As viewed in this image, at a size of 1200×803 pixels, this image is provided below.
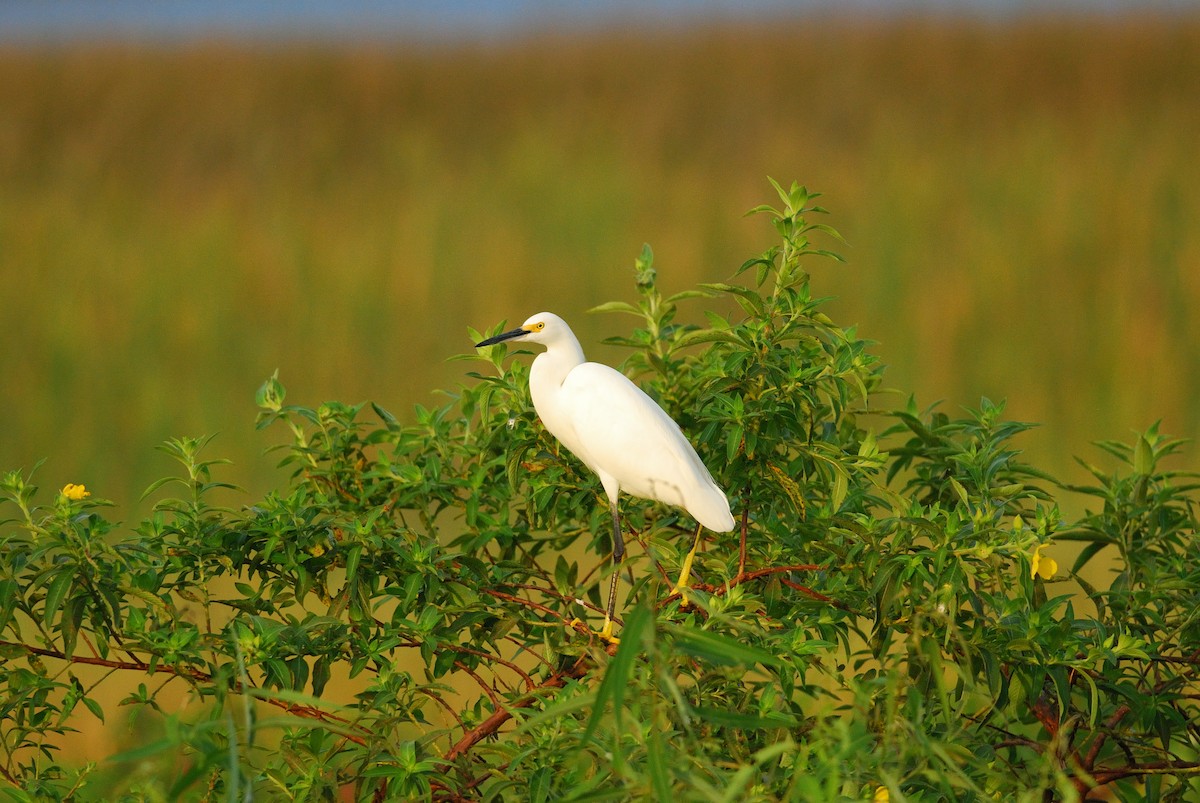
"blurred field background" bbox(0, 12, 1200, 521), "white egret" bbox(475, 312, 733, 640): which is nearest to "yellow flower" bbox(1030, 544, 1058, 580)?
"white egret" bbox(475, 312, 733, 640)

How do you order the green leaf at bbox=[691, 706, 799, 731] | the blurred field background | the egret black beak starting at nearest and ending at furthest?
the green leaf at bbox=[691, 706, 799, 731] < the egret black beak < the blurred field background

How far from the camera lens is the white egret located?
188cm

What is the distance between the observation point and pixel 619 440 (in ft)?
6.11

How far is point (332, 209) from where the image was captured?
8156 millimetres

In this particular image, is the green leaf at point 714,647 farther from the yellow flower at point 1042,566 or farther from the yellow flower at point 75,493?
the yellow flower at point 75,493

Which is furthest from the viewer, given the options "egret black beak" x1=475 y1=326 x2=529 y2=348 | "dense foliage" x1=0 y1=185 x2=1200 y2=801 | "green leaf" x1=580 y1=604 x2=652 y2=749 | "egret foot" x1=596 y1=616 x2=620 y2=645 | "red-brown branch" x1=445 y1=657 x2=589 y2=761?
"egret black beak" x1=475 y1=326 x2=529 y2=348

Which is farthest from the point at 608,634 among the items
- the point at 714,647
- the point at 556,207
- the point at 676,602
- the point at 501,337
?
the point at 556,207

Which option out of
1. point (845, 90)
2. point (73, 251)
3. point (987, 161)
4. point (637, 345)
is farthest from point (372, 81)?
point (637, 345)

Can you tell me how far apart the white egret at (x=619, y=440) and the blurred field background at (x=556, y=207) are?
3.65 meters

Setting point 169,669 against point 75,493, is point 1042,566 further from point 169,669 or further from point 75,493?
point 75,493

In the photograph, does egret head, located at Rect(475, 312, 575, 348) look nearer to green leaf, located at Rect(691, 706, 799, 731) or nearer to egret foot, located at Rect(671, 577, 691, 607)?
egret foot, located at Rect(671, 577, 691, 607)

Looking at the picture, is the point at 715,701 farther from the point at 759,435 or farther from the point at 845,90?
the point at 845,90

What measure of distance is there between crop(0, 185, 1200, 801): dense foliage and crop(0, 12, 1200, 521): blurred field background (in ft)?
12.1

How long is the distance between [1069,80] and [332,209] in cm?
548
